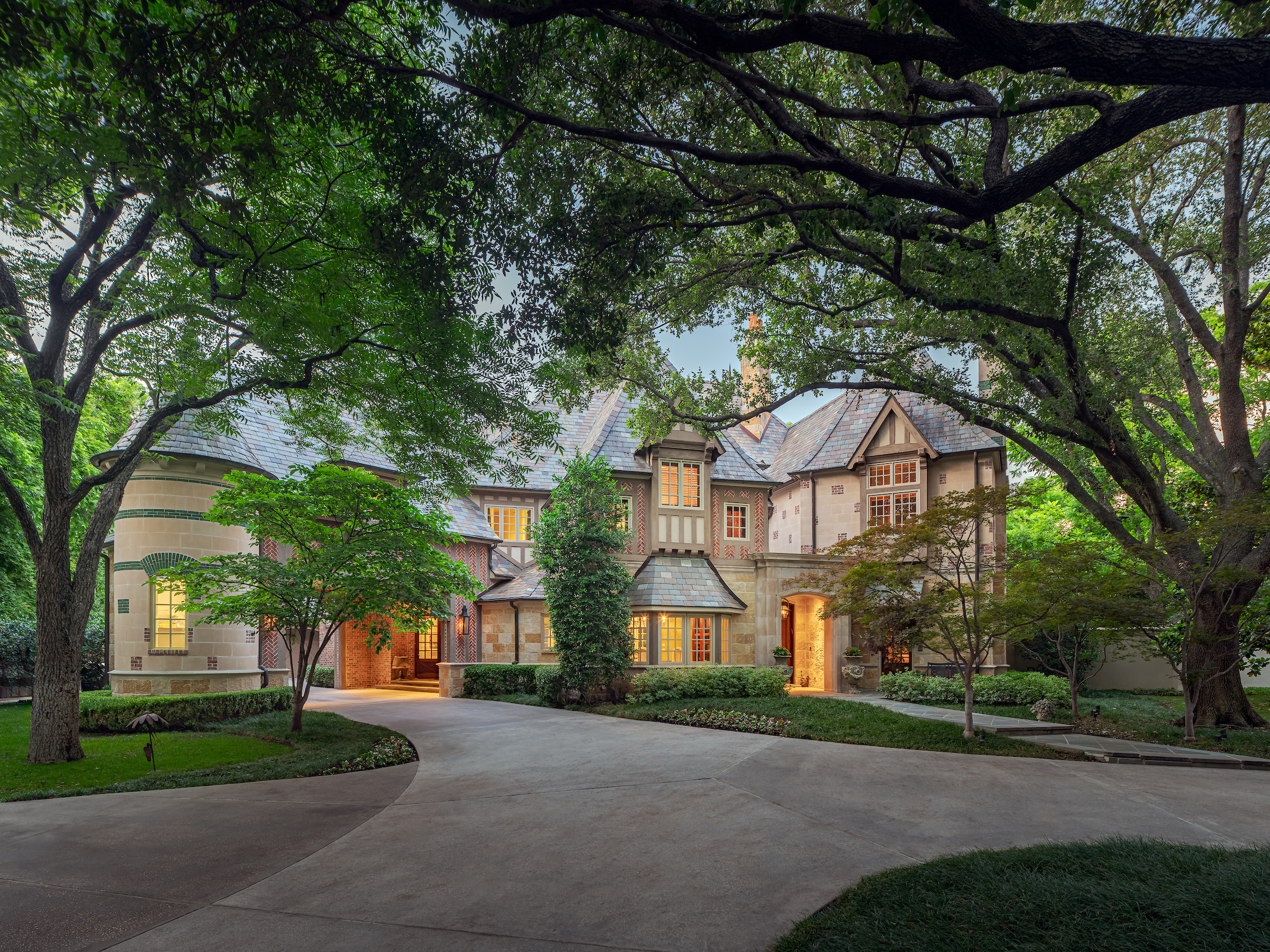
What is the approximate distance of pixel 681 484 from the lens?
76.1 feet

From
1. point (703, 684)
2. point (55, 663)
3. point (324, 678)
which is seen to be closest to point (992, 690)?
point (703, 684)

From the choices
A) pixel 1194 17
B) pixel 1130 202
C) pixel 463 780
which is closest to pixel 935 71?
pixel 1194 17

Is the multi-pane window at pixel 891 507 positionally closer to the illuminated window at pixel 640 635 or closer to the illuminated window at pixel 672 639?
the illuminated window at pixel 672 639

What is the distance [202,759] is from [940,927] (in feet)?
38.4

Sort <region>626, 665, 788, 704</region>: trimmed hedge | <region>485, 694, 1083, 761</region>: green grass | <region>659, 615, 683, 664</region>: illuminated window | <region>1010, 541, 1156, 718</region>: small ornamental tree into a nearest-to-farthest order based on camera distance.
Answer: <region>485, 694, 1083, 761</region>: green grass → <region>1010, 541, 1156, 718</region>: small ornamental tree → <region>626, 665, 788, 704</region>: trimmed hedge → <region>659, 615, 683, 664</region>: illuminated window

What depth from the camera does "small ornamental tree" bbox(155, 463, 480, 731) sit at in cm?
1224

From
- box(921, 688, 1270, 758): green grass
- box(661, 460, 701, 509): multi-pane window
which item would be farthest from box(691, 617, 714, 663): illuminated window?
box(921, 688, 1270, 758): green grass

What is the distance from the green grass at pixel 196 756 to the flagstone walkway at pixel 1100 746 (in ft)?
39.4

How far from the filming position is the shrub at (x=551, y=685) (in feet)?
62.0

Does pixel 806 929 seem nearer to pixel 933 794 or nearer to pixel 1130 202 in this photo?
pixel 933 794

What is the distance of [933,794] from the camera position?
330 inches

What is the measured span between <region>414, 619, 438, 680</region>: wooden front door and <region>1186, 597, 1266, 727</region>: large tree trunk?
957 inches

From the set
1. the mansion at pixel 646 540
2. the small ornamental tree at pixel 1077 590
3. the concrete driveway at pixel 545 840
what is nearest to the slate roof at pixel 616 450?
the mansion at pixel 646 540

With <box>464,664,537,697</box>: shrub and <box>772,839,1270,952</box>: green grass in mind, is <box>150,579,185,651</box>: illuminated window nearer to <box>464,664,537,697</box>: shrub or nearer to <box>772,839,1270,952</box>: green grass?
<box>464,664,537,697</box>: shrub
